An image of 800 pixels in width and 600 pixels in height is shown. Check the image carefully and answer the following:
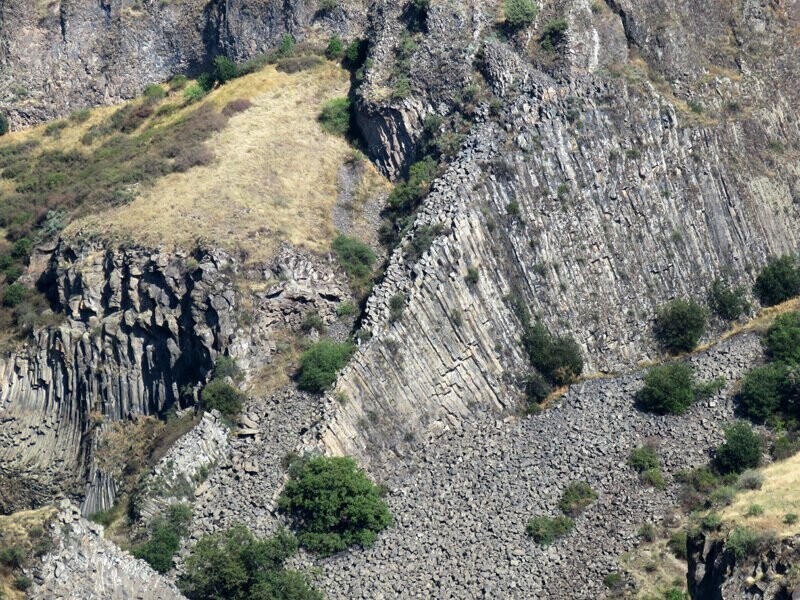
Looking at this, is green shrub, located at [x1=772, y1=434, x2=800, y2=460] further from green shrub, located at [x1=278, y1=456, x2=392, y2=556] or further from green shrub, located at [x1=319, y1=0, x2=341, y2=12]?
green shrub, located at [x1=319, y1=0, x2=341, y2=12]

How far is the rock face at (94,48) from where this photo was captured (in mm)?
102625

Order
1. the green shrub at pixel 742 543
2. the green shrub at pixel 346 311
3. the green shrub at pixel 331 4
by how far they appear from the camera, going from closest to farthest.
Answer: the green shrub at pixel 742 543 → the green shrub at pixel 346 311 → the green shrub at pixel 331 4

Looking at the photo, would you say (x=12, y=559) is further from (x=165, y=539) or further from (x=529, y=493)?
(x=529, y=493)

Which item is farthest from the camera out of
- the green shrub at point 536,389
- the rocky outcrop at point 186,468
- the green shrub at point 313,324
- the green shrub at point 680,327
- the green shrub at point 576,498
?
the green shrub at point 680,327

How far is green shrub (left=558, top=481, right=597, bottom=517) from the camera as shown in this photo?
7250 cm

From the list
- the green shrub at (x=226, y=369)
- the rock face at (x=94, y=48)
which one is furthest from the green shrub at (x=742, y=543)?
the rock face at (x=94, y=48)

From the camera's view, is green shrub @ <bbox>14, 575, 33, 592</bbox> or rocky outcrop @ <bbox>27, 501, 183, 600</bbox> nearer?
green shrub @ <bbox>14, 575, 33, 592</bbox>

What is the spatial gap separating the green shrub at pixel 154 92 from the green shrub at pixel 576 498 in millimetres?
37983

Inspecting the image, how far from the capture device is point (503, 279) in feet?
262

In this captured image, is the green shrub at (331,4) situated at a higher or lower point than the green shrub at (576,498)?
higher

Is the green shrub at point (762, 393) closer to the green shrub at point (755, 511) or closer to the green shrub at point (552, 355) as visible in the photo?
the green shrub at point (552, 355)

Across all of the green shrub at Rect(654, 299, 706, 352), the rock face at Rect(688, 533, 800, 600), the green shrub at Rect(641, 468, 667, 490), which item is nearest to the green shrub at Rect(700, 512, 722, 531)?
the rock face at Rect(688, 533, 800, 600)

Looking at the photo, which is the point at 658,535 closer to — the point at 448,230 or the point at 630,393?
the point at 630,393

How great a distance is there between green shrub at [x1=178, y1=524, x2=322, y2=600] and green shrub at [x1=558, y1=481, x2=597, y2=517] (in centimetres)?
1072
